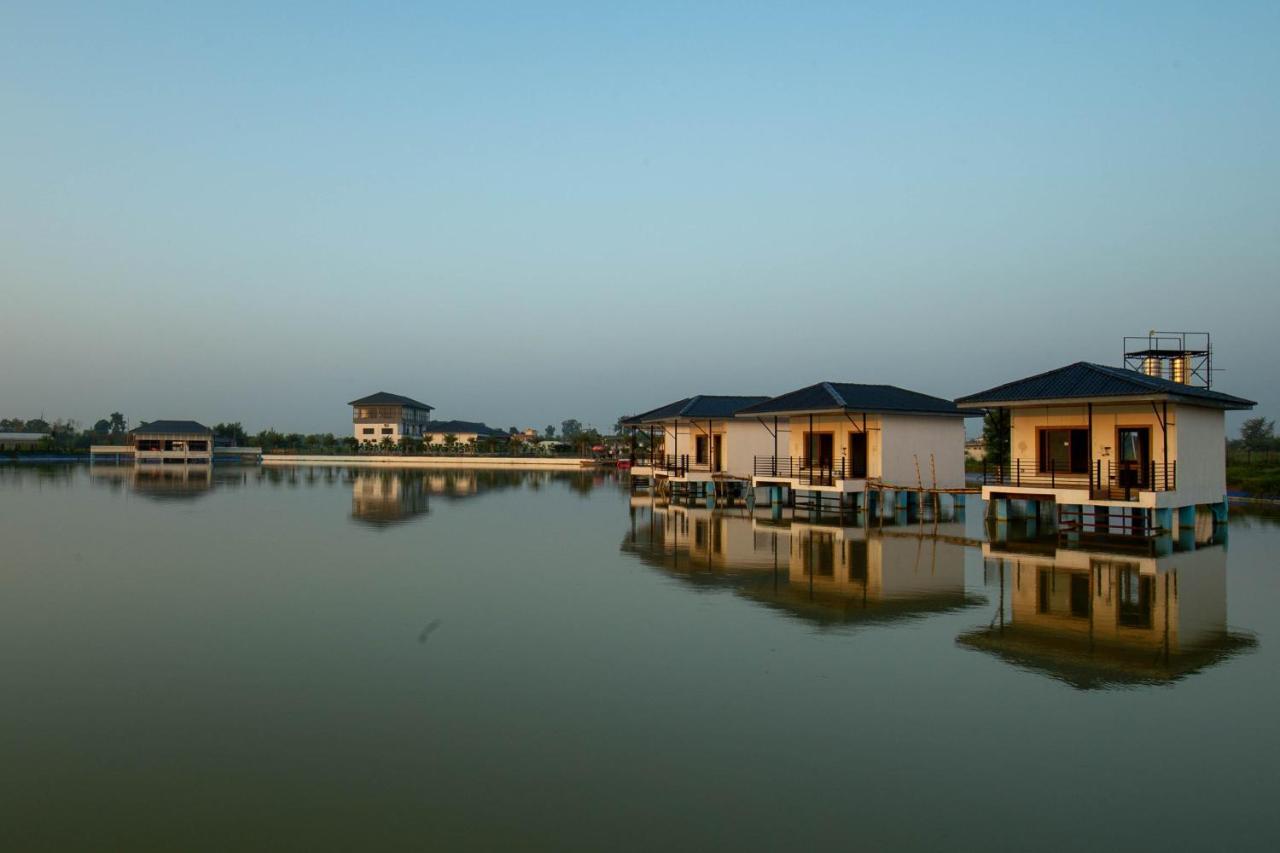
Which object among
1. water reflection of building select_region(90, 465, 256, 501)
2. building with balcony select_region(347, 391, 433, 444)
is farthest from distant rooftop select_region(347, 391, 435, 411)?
water reflection of building select_region(90, 465, 256, 501)

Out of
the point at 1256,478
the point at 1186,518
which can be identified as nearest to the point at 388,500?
the point at 1186,518

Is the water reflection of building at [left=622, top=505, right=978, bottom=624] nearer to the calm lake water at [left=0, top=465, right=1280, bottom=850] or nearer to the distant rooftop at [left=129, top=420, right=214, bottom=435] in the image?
the calm lake water at [left=0, top=465, right=1280, bottom=850]

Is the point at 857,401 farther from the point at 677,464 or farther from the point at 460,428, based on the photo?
the point at 460,428

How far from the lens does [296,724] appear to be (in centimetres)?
609

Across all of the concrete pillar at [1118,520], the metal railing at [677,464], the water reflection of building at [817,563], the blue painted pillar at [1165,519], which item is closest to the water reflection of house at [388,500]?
the water reflection of building at [817,563]

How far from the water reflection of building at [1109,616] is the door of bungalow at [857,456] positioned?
870 centimetres

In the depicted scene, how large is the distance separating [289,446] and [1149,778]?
7815 cm

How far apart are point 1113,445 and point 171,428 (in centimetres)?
6019

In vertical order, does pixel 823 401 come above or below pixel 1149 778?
above

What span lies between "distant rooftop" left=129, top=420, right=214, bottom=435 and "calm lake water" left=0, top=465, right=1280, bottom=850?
5204 cm

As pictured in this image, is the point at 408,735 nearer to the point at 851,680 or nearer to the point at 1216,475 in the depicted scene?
the point at 851,680

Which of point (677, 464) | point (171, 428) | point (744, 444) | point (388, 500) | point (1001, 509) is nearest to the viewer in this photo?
point (1001, 509)

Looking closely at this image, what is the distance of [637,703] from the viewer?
6.55m

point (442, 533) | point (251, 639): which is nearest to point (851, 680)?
point (251, 639)
